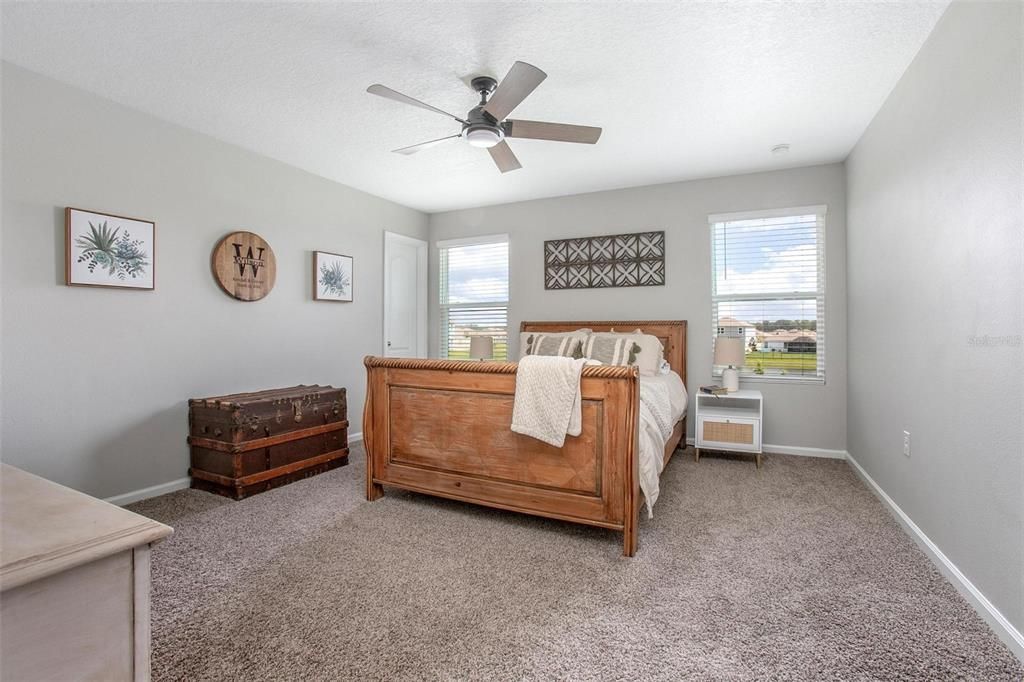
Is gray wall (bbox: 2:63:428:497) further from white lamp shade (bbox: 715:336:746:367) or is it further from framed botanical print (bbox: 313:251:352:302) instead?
white lamp shade (bbox: 715:336:746:367)

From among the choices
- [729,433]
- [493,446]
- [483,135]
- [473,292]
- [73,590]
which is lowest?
[729,433]

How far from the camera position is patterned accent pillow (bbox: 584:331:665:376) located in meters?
4.11

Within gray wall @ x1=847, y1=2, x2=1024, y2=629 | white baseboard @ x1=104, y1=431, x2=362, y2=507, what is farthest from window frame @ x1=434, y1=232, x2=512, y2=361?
gray wall @ x1=847, y1=2, x2=1024, y2=629

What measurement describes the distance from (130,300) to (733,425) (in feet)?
14.6

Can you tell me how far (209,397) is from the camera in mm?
3508

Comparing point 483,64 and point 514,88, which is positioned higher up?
point 483,64

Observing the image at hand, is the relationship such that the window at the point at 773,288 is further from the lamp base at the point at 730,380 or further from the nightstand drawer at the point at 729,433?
the nightstand drawer at the point at 729,433

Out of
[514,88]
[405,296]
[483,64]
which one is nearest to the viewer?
[514,88]

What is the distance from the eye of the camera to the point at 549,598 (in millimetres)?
1944

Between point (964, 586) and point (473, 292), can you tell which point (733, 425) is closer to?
point (964, 586)

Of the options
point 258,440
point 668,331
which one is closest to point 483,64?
point 258,440

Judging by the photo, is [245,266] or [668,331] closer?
[245,266]

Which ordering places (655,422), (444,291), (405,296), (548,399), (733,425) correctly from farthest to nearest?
(444,291)
(405,296)
(733,425)
(655,422)
(548,399)

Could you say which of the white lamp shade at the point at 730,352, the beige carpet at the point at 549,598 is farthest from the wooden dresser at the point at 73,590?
the white lamp shade at the point at 730,352
